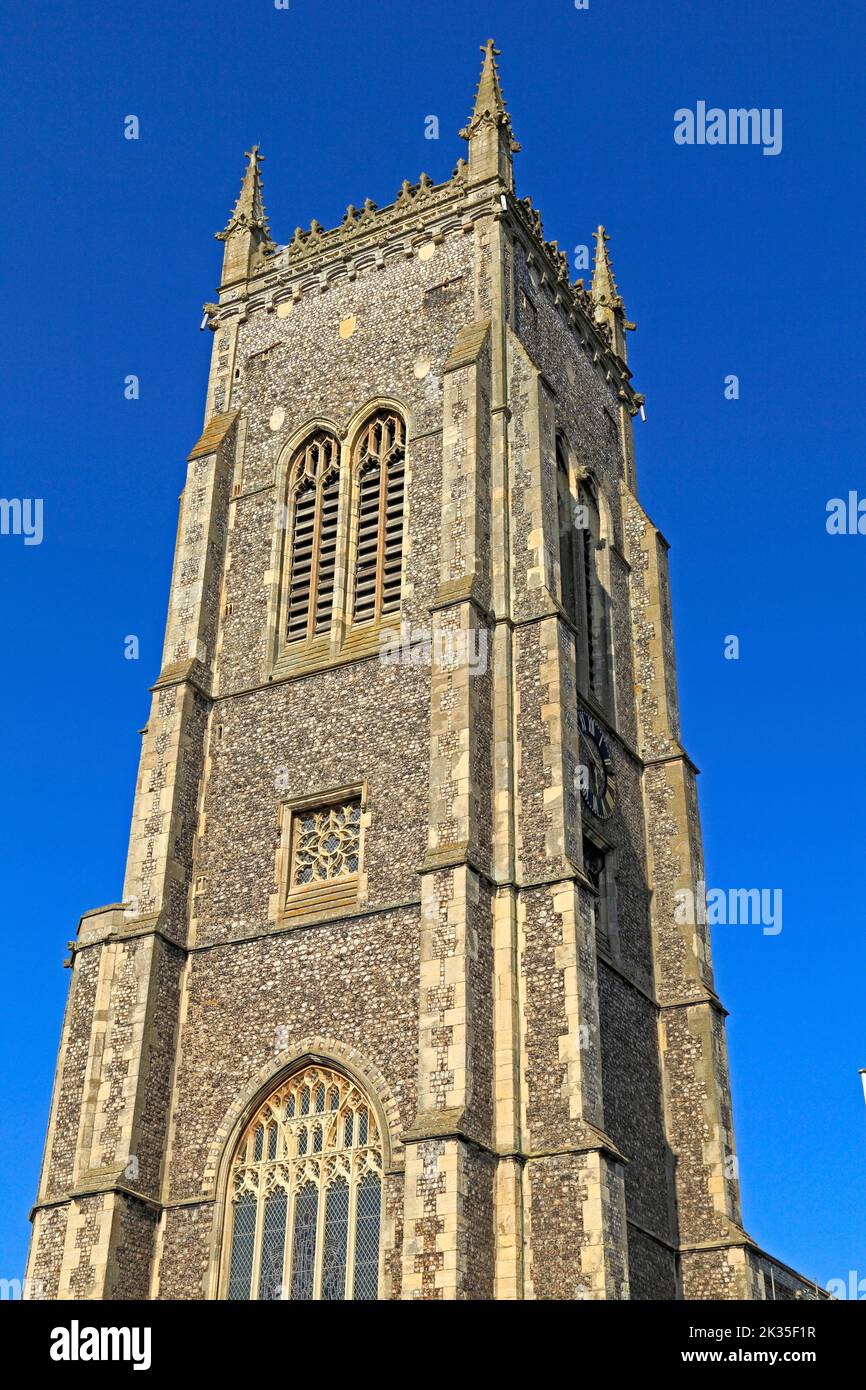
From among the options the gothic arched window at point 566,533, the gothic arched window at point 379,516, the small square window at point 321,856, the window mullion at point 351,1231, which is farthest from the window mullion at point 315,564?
the window mullion at point 351,1231

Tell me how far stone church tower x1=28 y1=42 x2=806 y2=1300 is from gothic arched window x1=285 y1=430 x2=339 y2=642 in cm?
6

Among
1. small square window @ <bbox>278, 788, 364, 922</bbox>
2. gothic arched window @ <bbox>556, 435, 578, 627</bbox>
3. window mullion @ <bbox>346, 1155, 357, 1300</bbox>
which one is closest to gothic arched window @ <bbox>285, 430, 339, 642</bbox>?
small square window @ <bbox>278, 788, 364, 922</bbox>

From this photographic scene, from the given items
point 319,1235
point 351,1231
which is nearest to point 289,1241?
point 319,1235

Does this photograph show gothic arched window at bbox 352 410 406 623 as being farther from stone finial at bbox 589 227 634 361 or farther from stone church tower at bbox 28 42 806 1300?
stone finial at bbox 589 227 634 361

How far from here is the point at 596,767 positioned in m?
26.8

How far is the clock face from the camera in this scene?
85.7 feet

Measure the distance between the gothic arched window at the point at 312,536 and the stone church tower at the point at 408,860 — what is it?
65 mm

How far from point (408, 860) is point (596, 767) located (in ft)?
15.8

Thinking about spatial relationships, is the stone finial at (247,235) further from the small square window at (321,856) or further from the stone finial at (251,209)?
the small square window at (321,856)

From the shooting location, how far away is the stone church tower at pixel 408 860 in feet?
68.3

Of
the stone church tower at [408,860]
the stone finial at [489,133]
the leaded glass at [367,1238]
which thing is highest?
the stone finial at [489,133]

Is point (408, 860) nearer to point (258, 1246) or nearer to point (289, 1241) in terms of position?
point (289, 1241)

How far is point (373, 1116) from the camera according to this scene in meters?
21.7
